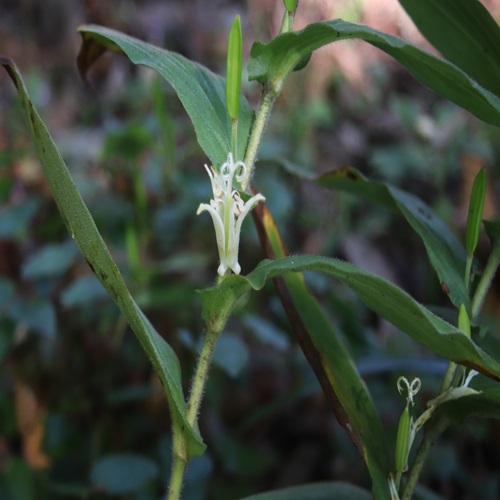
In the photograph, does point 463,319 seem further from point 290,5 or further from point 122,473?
point 122,473

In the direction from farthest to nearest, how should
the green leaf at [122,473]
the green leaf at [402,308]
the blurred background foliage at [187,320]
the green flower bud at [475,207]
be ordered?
the blurred background foliage at [187,320]
the green leaf at [122,473]
the green flower bud at [475,207]
the green leaf at [402,308]

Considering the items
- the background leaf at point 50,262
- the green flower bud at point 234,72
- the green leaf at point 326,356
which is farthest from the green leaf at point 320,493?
the background leaf at point 50,262

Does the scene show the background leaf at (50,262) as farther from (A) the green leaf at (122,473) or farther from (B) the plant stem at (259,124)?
(B) the plant stem at (259,124)

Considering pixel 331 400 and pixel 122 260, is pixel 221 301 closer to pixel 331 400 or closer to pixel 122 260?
pixel 331 400

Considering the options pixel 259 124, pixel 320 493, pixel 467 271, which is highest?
pixel 259 124

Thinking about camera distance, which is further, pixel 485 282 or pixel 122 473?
pixel 122 473

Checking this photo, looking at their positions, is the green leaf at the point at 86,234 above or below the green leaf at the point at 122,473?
above

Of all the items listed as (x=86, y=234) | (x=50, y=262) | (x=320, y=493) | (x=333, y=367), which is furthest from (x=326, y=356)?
(x=50, y=262)
